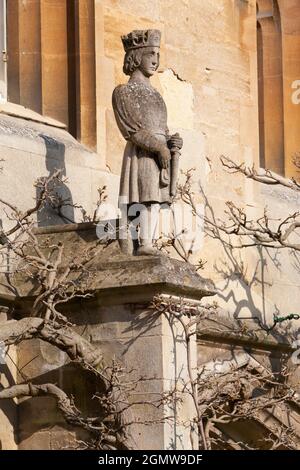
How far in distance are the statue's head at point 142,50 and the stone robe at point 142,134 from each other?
6.6 inches

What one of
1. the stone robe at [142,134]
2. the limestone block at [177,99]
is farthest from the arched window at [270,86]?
the stone robe at [142,134]

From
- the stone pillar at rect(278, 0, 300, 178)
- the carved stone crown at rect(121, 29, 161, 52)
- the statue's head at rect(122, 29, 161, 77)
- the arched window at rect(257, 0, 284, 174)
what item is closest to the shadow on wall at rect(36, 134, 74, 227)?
the statue's head at rect(122, 29, 161, 77)

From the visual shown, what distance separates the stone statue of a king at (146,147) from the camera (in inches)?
611

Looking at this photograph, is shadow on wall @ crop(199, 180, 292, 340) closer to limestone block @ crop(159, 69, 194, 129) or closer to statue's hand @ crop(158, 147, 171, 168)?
limestone block @ crop(159, 69, 194, 129)

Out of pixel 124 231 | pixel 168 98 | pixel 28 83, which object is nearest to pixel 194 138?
pixel 168 98

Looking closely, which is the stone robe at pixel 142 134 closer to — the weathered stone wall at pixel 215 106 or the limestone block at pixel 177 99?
the weathered stone wall at pixel 215 106

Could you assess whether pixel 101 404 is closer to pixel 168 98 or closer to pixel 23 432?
pixel 23 432

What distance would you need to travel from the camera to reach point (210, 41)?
19.3 metres

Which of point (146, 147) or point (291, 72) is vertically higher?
point (291, 72)

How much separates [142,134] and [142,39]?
0.73 metres

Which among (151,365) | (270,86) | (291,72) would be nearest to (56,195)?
(151,365)

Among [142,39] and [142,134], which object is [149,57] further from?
[142,134]

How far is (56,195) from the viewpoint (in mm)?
16797

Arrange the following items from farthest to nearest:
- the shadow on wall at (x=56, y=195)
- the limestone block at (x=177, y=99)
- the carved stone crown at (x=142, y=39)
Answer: the limestone block at (x=177, y=99) → the shadow on wall at (x=56, y=195) → the carved stone crown at (x=142, y=39)
